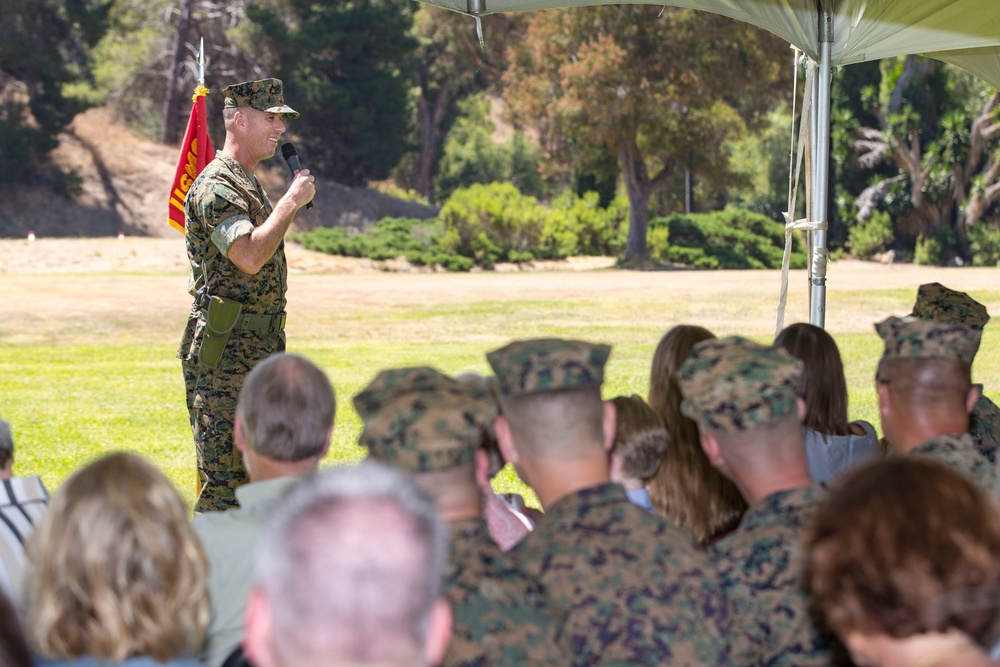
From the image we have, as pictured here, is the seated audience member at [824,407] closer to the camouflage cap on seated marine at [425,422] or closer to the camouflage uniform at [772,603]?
the camouflage uniform at [772,603]

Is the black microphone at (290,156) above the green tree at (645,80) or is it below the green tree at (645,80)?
below

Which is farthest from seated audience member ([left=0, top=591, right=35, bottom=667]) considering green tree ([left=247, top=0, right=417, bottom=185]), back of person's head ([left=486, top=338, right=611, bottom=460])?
green tree ([left=247, top=0, right=417, bottom=185])

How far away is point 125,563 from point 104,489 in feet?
0.42

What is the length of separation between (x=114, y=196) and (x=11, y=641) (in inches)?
1401

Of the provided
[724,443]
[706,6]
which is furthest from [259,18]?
[724,443]

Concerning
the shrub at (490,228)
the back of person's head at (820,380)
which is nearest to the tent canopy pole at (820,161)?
the back of person's head at (820,380)

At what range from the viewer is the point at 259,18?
1411 inches

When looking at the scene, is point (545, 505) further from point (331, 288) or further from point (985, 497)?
point (331, 288)

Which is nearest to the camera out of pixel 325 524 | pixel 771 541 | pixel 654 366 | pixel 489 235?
pixel 325 524

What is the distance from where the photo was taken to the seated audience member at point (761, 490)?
2.30 metres

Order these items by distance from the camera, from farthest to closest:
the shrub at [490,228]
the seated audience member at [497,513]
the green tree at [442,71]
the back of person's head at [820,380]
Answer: the green tree at [442,71] → the shrub at [490,228] → the back of person's head at [820,380] → the seated audience member at [497,513]

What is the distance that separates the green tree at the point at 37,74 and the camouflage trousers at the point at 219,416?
30582mm

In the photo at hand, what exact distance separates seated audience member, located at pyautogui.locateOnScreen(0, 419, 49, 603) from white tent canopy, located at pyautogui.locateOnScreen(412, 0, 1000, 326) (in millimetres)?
3061

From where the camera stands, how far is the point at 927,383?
10.1 feet
